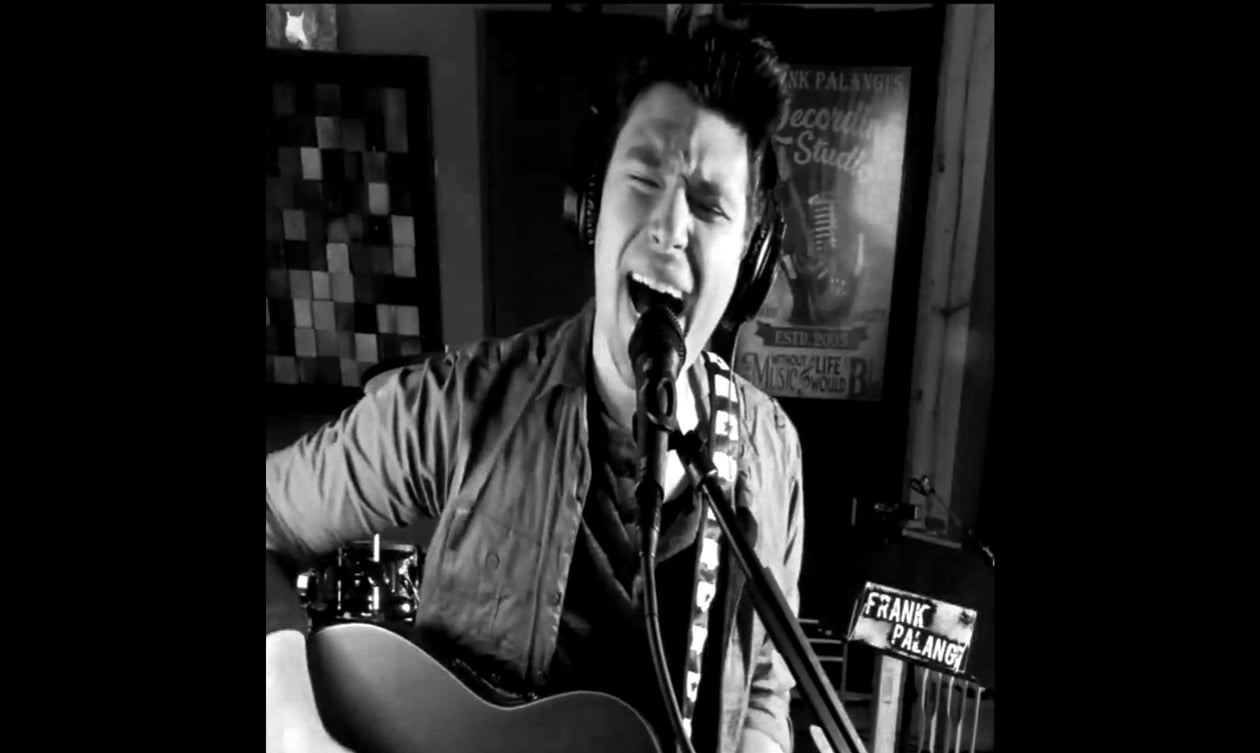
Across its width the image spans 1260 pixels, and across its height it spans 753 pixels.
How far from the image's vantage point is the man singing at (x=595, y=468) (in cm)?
83

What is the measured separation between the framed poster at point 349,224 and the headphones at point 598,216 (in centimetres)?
18

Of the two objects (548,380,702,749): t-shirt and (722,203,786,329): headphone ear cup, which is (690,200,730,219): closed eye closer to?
(722,203,786,329): headphone ear cup

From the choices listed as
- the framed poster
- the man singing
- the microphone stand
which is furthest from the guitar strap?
the framed poster

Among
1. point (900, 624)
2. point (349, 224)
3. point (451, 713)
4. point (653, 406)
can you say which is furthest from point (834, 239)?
point (451, 713)

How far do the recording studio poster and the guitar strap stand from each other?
0.04m

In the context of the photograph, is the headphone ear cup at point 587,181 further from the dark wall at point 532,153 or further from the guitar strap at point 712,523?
the guitar strap at point 712,523

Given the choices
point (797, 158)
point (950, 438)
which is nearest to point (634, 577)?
point (950, 438)

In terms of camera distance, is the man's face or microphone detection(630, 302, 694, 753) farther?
the man's face

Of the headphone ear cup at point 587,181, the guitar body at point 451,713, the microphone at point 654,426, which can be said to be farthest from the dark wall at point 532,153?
the guitar body at point 451,713

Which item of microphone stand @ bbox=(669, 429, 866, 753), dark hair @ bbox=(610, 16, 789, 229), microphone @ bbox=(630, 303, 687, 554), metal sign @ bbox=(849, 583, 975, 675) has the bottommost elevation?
metal sign @ bbox=(849, 583, 975, 675)

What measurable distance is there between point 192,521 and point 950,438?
2.76 ft

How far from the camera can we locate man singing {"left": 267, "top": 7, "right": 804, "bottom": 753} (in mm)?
826

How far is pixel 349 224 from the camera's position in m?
0.90

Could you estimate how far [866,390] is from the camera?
3.03 ft
